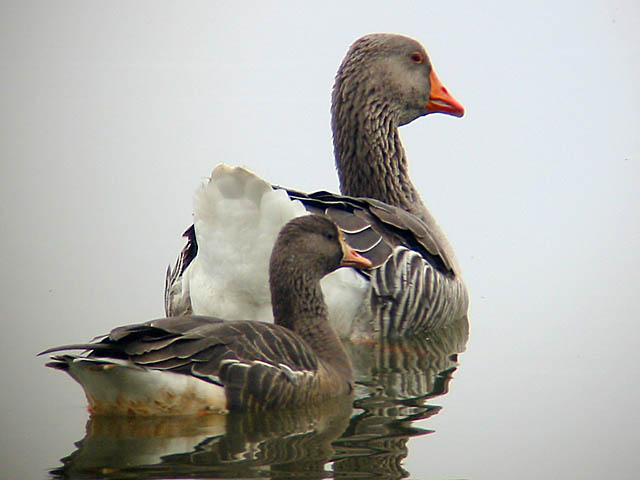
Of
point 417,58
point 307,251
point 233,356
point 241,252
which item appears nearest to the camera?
point 233,356

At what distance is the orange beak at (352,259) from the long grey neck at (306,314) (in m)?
0.27

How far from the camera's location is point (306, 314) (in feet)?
23.2

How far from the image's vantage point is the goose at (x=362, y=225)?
7480mm

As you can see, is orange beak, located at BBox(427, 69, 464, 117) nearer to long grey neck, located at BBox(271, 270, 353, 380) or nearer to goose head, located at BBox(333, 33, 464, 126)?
goose head, located at BBox(333, 33, 464, 126)

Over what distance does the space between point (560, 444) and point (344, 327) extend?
2186mm

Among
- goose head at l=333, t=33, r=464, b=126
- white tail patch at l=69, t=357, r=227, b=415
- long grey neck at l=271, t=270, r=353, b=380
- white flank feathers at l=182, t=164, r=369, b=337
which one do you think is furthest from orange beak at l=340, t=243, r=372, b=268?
goose head at l=333, t=33, r=464, b=126

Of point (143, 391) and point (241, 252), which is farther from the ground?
point (241, 252)

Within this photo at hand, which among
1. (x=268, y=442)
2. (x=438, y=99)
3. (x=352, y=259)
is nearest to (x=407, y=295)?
(x=352, y=259)

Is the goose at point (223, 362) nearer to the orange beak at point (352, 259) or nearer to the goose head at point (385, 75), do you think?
the orange beak at point (352, 259)

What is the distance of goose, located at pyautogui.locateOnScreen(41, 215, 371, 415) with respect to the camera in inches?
239

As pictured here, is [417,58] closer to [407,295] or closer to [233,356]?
[407,295]

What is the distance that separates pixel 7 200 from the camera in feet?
41.6

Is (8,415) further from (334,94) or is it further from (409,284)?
(334,94)

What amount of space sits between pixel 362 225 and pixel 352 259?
902 millimetres
